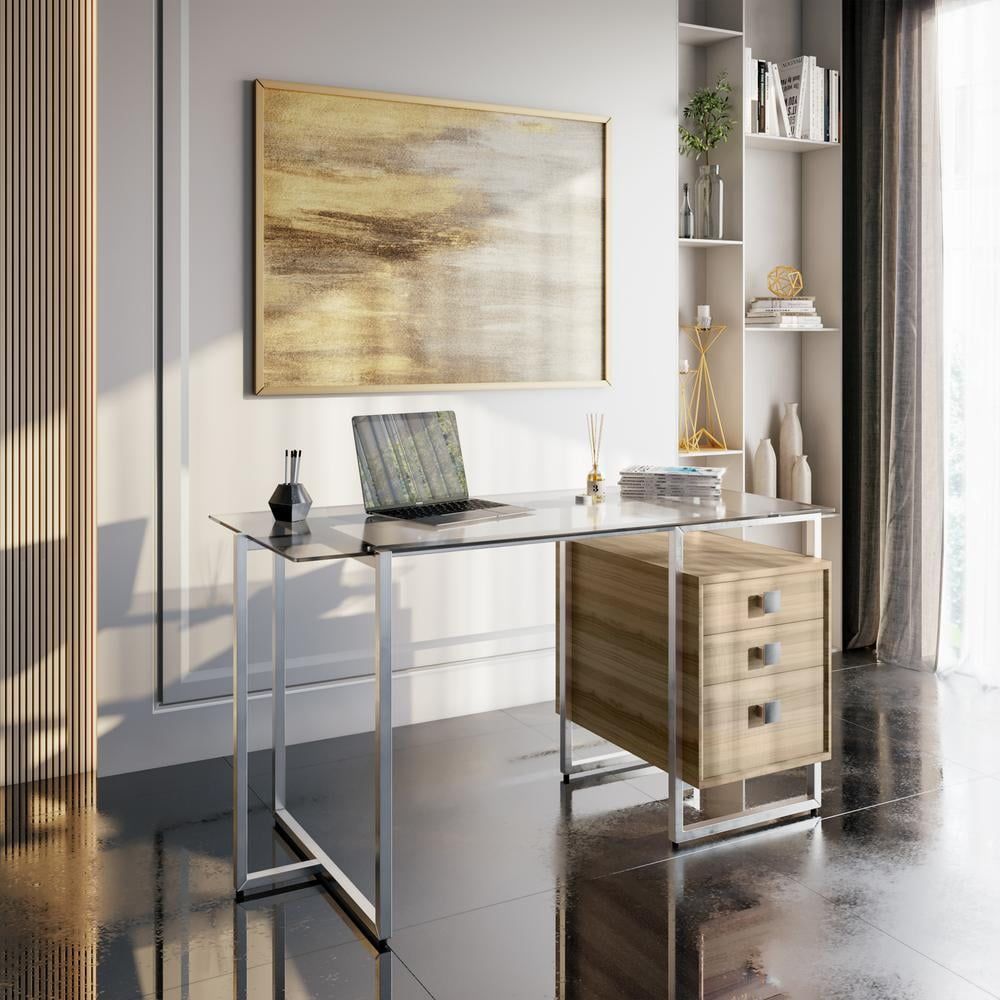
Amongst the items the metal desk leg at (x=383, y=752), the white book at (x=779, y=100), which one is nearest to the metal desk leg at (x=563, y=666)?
the metal desk leg at (x=383, y=752)

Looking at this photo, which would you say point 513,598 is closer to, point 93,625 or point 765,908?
point 93,625

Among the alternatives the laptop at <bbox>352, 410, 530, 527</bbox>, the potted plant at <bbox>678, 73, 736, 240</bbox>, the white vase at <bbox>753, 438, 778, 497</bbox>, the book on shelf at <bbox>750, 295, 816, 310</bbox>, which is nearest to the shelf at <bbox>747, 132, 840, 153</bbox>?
the potted plant at <bbox>678, 73, 736, 240</bbox>

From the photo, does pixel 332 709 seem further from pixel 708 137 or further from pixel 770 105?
pixel 770 105

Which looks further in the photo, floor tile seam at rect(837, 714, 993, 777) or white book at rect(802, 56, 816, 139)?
white book at rect(802, 56, 816, 139)

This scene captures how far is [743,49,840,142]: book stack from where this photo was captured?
4.29 m

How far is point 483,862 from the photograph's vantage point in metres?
2.68

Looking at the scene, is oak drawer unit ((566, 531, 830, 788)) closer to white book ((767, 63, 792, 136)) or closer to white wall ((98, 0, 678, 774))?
white wall ((98, 0, 678, 774))

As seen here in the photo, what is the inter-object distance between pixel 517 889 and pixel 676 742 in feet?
1.70

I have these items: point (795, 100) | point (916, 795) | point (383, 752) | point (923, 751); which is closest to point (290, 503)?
point (383, 752)

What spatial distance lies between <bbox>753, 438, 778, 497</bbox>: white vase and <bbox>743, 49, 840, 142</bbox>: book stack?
3.87ft

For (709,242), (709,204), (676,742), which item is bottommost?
(676,742)

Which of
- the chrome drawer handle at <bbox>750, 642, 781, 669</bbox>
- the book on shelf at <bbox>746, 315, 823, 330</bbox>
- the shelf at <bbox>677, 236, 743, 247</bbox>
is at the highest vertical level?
the shelf at <bbox>677, 236, 743, 247</bbox>

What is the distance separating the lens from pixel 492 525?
2543mm

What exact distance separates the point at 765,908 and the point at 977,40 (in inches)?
120
